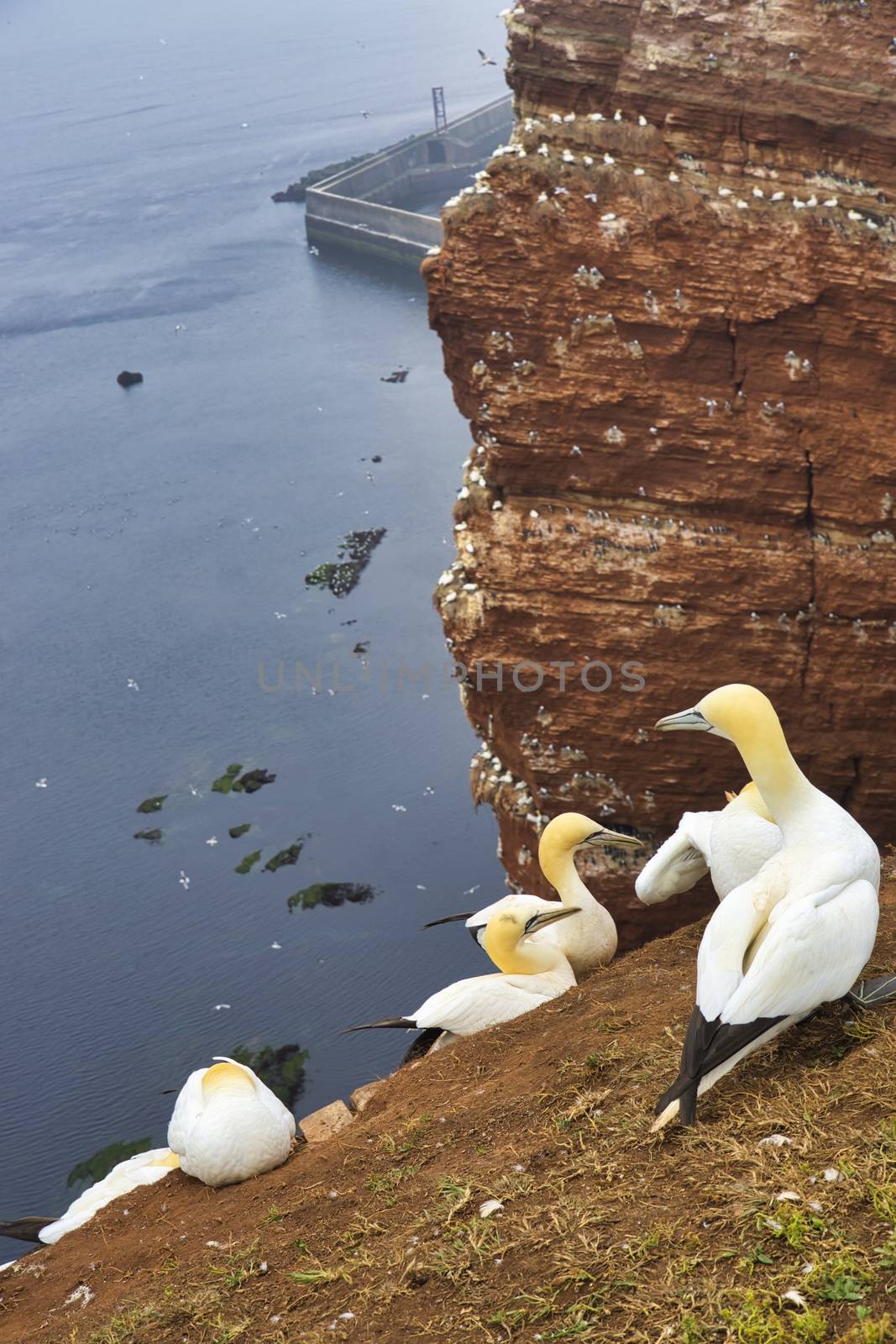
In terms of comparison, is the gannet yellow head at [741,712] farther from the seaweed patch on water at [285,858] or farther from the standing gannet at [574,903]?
the seaweed patch on water at [285,858]

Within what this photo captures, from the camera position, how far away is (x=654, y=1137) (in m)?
5.42

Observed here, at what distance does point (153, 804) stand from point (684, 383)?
1019cm

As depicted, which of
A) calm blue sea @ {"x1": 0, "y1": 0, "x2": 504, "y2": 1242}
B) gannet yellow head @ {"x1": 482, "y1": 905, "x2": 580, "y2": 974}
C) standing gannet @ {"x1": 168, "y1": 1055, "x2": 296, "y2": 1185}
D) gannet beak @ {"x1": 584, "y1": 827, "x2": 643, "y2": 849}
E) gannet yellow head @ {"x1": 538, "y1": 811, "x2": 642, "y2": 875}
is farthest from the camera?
calm blue sea @ {"x1": 0, "y1": 0, "x2": 504, "y2": 1242}

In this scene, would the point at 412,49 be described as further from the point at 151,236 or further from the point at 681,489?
the point at 681,489

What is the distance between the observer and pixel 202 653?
2119cm

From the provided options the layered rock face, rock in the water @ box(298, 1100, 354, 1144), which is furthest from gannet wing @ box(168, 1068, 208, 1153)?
the layered rock face

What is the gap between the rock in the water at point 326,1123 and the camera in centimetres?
800

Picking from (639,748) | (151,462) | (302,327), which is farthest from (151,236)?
(639,748)

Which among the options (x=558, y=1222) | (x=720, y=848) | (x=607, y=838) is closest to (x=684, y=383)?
(x=607, y=838)

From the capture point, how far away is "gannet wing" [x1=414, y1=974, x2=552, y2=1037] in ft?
26.7

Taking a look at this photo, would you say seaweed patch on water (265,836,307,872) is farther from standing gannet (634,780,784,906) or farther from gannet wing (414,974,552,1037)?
standing gannet (634,780,784,906)

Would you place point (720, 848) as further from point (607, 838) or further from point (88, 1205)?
point (88, 1205)

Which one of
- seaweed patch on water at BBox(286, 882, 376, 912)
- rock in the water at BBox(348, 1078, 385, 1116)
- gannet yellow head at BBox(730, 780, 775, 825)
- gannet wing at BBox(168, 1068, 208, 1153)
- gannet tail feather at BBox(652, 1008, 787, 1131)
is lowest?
seaweed patch on water at BBox(286, 882, 376, 912)

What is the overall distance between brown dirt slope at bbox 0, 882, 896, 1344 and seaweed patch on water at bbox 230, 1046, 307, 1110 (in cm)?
558
